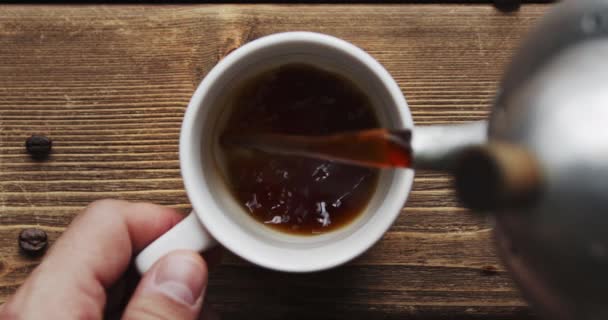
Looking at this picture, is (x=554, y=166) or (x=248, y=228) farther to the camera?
(x=248, y=228)

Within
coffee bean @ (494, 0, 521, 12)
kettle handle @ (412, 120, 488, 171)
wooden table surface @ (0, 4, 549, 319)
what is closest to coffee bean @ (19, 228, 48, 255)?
wooden table surface @ (0, 4, 549, 319)

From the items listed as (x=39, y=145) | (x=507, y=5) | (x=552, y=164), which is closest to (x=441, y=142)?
(x=552, y=164)

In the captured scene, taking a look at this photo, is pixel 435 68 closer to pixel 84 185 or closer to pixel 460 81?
pixel 460 81

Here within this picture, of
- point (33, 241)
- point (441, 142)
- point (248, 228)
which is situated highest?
point (441, 142)

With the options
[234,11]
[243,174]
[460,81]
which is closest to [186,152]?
[243,174]

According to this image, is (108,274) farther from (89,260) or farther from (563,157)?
(563,157)

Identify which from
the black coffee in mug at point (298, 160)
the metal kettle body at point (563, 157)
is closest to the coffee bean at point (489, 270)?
the black coffee in mug at point (298, 160)

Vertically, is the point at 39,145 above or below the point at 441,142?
below
